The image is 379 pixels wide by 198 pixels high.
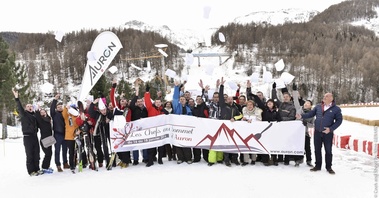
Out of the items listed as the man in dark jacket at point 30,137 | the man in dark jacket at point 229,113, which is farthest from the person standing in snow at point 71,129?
the man in dark jacket at point 229,113

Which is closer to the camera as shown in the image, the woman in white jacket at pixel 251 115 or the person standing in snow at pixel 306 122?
the person standing in snow at pixel 306 122

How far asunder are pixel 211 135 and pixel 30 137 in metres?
4.26

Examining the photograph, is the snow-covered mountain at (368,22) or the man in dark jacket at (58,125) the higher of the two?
the snow-covered mountain at (368,22)

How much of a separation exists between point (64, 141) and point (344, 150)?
854cm

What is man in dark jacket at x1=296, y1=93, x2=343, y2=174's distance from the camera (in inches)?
275

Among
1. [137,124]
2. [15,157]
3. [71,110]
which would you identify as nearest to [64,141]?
[71,110]

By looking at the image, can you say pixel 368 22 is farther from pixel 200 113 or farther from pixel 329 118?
pixel 200 113

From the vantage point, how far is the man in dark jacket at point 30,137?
7305 mm

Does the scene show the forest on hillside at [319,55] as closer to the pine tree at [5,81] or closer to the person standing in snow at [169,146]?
the pine tree at [5,81]

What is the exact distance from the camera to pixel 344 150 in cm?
1048

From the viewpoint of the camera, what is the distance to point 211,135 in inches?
316

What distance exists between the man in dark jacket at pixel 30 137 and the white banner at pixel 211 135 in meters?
1.75

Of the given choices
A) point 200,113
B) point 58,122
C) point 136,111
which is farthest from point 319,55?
point 58,122

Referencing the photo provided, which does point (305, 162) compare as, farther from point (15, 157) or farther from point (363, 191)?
point (15, 157)
